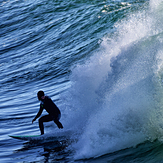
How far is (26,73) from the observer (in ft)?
58.7

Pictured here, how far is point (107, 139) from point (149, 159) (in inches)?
55.8

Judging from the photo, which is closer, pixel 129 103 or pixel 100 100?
pixel 129 103

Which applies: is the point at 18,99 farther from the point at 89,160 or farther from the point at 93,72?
the point at 89,160

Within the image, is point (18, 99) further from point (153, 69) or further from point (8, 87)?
point (153, 69)

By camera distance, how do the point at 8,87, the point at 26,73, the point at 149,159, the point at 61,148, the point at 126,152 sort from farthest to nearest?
the point at 26,73 < the point at 8,87 < the point at 61,148 < the point at 126,152 < the point at 149,159

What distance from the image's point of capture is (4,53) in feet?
73.8

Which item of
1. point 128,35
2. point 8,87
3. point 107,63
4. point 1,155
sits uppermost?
point 128,35

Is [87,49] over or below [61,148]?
over

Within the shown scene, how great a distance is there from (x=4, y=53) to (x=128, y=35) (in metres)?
14.0

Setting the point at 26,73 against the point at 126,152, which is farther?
the point at 26,73

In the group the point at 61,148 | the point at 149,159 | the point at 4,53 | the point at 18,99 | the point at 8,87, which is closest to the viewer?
the point at 149,159

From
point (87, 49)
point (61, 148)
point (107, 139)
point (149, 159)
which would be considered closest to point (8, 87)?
point (87, 49)

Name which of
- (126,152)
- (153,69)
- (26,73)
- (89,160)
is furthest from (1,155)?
(26,73)

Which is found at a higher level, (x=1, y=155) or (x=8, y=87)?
(x=8, y=87)
